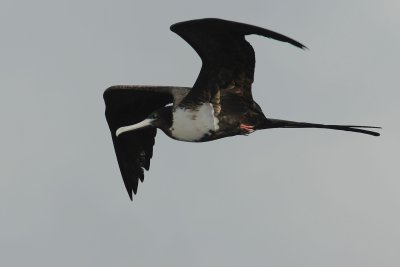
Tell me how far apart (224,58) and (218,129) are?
0.90 metres

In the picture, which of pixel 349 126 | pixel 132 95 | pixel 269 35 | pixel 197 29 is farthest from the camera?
pixel 132 95

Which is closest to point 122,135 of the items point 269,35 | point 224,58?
point 224,58

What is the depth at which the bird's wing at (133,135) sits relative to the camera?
16.2 meters

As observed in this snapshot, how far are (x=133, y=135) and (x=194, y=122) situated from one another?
103 inches

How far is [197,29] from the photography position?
1317cm

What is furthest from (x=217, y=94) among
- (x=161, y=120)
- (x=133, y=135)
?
(x=133, y=135)

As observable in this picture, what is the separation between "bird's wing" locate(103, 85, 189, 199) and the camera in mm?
16234

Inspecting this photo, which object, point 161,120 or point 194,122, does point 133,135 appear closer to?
point 161,120

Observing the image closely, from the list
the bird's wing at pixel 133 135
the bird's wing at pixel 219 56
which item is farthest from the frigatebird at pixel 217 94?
the bird's wing at pixel 133 135

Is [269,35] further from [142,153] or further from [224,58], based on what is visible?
[142,153]

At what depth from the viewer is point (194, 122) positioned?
1396cm

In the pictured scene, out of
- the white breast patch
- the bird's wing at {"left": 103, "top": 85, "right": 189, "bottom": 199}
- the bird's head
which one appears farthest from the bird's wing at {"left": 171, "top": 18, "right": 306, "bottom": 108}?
the bird's wing at {"left": 103, "top": 85, "right": 189, "bottom": 199}

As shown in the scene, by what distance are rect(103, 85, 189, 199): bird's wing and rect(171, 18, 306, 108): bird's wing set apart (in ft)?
7.50

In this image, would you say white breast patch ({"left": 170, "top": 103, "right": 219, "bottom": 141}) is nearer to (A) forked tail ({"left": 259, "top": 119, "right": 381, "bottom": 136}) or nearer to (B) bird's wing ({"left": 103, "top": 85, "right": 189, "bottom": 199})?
(A) forked tail ({"left": 259, "top": 119, "right": 381, "bottom": 136})
